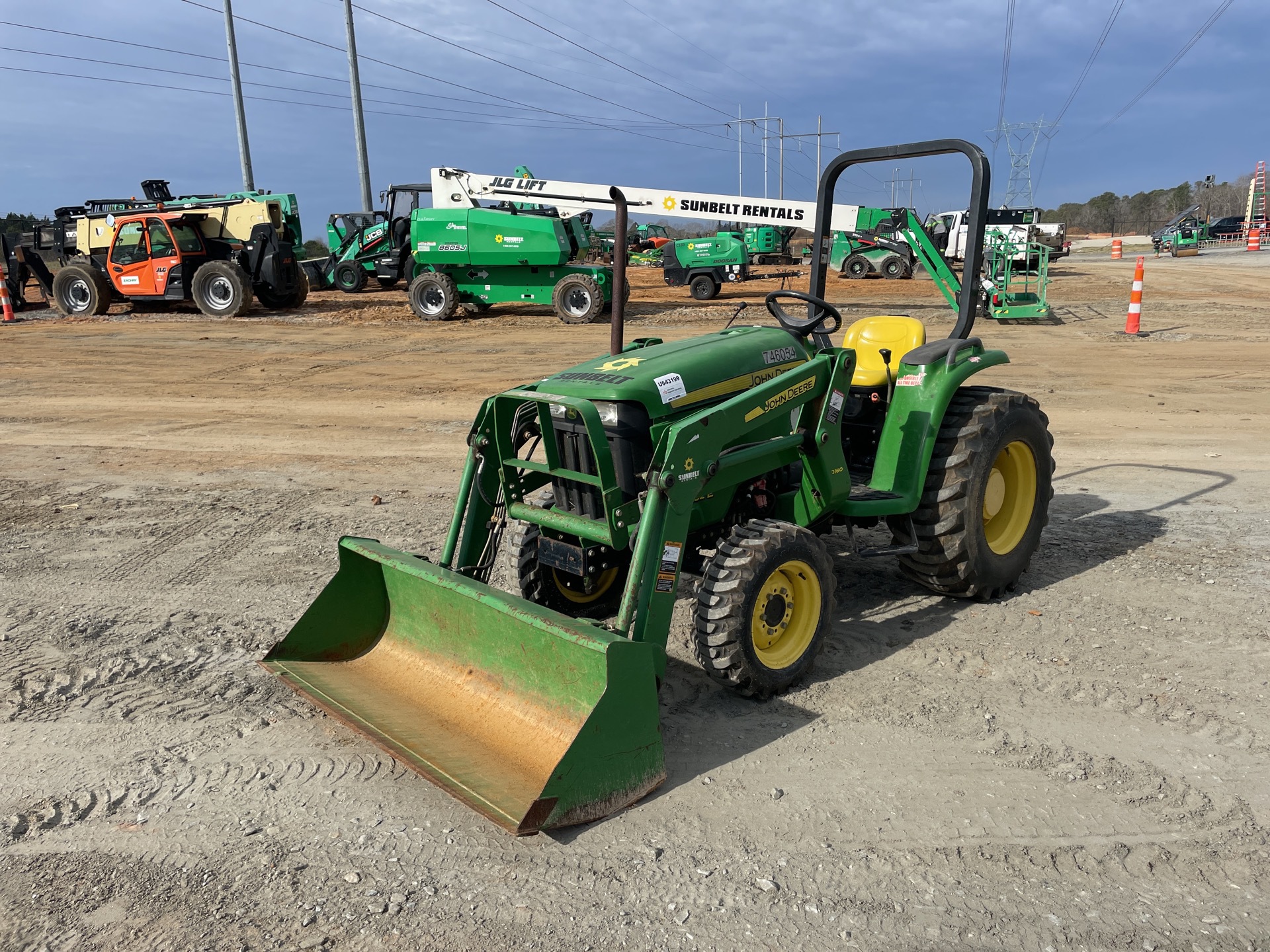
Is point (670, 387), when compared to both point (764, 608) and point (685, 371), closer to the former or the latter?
point (685, 371)

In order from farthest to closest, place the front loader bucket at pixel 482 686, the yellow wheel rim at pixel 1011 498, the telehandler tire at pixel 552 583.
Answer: the yellow wheel rim at pixel 1011 498 → the telehandler tire at pixel 552 583 → the front loader bucket at pixel 482 686

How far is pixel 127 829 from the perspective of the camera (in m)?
3.06

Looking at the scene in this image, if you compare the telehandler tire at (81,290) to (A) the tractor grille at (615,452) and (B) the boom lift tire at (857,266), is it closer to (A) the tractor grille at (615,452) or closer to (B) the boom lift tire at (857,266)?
(A) the tractor grille at (615,452)

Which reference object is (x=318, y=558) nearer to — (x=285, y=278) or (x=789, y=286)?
(x=285, y=278)

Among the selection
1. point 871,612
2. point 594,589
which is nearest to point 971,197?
point 871,612

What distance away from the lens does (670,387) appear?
12.4 ft

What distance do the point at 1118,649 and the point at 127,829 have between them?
397 centimetres

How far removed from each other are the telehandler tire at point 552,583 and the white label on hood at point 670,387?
0.84 m

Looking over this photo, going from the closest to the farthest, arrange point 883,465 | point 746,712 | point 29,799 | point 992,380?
point 29,799
point 746,712
point 883,465
point 992,380

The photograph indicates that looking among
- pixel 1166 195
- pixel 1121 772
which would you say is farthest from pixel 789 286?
pixel 1166 195

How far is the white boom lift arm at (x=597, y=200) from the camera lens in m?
17.2

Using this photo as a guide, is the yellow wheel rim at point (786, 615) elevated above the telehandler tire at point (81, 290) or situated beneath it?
situated beneath

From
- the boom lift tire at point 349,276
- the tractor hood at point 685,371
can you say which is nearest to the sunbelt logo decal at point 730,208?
the boom lift tire at point 349,276

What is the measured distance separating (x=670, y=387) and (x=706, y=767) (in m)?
1.44
